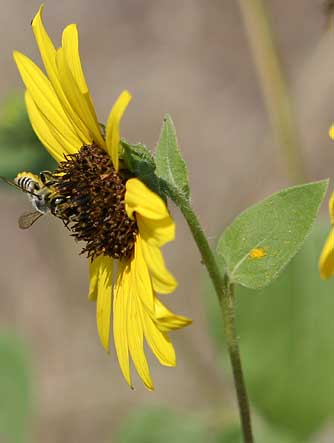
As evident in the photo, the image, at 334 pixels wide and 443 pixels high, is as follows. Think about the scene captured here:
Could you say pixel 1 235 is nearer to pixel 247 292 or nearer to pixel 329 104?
pixel 329 104

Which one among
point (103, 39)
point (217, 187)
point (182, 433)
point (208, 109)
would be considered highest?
point (103, 39)

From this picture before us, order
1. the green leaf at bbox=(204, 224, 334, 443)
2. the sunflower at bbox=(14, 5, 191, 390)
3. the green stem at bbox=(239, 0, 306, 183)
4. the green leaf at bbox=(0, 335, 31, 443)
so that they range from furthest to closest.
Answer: the green leaf at bbox=(0, 335, 31, 443) → the green stem at bbox=(239, 0, 306, 183) → the green leaf at bbox=(204, 224, 334, 443) → the sunflower at bbox=(14, 5, 191, 390)

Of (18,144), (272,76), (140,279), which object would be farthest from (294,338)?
(140,279)

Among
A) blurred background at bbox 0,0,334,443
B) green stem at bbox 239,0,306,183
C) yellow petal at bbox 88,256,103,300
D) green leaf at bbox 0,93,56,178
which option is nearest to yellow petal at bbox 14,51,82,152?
yellow petal at bbox 88,256,103,300

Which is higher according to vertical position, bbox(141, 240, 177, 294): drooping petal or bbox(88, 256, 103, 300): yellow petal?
bbox(141, 240, 177, 294): drooping petal

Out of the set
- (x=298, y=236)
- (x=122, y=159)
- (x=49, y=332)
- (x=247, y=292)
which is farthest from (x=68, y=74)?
(x=49, y=332)

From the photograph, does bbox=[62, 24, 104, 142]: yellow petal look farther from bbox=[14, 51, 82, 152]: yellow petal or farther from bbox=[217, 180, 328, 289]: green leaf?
bbox=[217, 180, 328, 289]: green leaf

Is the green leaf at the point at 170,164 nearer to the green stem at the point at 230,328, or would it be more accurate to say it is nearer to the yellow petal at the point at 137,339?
the green stem at the point at 230,328
